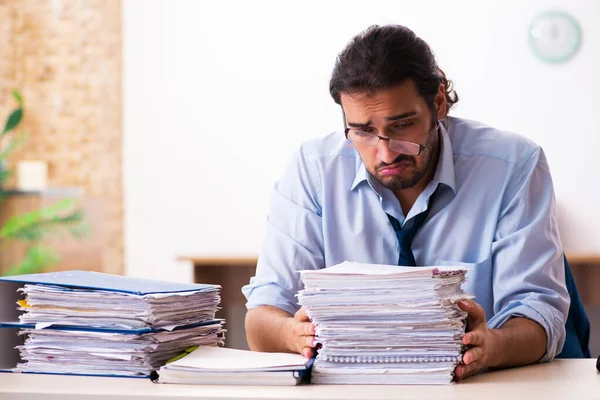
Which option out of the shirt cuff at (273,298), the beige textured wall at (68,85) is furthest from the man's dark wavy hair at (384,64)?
the beige textured wall at (68,85)

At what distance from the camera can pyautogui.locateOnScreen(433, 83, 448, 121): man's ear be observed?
185 cm

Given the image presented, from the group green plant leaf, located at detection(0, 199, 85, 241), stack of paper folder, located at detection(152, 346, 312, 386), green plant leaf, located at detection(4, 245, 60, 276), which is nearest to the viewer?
stack of paper folder, located at detection(152, 346, 312, 386)

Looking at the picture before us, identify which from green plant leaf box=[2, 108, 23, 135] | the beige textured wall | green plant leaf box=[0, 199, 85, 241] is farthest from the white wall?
green plant leaf box=[2, 108, 23, 135]

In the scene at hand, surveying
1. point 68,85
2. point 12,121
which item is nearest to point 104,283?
point 12,121

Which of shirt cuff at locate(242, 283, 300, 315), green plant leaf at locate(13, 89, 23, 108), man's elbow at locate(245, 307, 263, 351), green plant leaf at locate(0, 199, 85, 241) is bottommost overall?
green plant leaf at locate(0, 199, 85, 241)

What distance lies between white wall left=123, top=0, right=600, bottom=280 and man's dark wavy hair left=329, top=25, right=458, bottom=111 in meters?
3.34

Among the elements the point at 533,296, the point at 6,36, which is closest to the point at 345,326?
the point at 533,296

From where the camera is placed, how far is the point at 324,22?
537 cm

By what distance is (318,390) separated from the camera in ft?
4.02

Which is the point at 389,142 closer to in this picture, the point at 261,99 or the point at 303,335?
the point at 303,335

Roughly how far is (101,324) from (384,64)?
2.51ft

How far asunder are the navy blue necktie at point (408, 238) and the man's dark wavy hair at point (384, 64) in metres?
0.24

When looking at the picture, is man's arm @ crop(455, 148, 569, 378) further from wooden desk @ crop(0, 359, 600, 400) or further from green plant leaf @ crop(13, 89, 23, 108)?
green plant leaf @ crop(13, 89, 23, 108)

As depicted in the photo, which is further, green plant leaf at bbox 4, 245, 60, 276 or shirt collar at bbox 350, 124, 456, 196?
green plant leaf at bbox 4, 245, 60, 276
